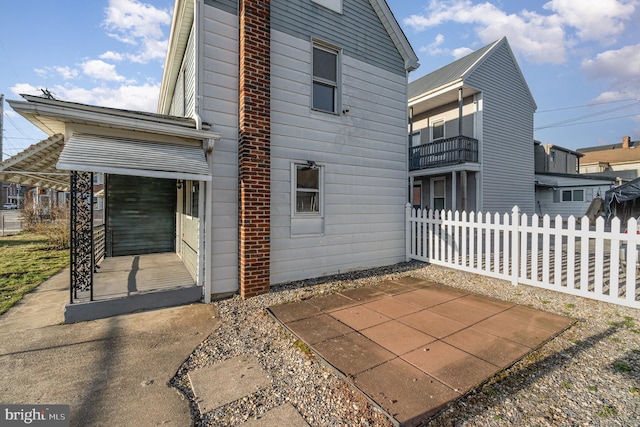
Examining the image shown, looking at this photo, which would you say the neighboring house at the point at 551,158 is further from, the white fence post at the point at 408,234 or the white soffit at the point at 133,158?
the white soffit at the point at 133,158

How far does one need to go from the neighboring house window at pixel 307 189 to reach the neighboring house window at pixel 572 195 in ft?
71.0

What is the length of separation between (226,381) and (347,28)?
24.2ft

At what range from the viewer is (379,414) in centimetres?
228

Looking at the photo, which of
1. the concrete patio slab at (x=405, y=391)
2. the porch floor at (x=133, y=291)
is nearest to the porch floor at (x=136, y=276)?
the porch floor at (x=133, y=291)

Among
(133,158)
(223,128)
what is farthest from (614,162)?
(133,158)

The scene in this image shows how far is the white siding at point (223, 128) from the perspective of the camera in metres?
5.10

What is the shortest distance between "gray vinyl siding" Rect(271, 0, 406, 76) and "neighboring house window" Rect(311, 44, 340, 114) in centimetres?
25

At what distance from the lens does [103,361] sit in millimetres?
3164

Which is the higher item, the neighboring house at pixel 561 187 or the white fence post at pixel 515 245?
the neighboring house at pixel 561 187

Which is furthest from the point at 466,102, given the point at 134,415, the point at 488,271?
the point at 134,415

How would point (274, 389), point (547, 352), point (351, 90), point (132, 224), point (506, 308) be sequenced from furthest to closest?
point (132, 224), point (351, 90), point (506, 308), point (547, 352), point (274, 389)

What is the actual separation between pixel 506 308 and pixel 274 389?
3.89 metres

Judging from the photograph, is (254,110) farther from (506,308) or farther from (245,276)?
(506,308)

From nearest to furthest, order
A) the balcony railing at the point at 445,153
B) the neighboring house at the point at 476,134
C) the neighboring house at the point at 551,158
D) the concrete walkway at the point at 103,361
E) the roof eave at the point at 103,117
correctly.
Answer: the concrete walkway at the point at 103,361 < the roof eave at the point at 103,117 < the balcony railing at the point at 445,153 < the neighboring house at the point at 476,134 < the neighboring house at the point at 551,158
